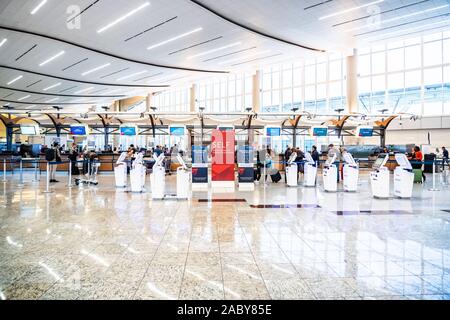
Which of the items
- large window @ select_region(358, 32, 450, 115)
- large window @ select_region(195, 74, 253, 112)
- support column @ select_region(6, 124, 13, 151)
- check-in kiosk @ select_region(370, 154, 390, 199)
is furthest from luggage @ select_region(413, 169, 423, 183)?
large window @ select_region(195, 74, 253, 112)

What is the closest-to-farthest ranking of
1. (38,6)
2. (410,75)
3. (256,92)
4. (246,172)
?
(246,172), (38,6), (410,75), (256,92)

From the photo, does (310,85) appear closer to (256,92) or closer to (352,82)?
(352,82)

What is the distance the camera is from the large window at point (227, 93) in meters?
33.0

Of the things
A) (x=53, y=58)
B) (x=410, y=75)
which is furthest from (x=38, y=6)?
(x=410, y=75)

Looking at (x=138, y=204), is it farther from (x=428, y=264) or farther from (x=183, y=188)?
(x=428, y=264)

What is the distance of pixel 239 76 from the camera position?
33344 mm

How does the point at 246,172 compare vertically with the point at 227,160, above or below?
below

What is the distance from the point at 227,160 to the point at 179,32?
8.89 meters

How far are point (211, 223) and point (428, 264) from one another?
310 cm

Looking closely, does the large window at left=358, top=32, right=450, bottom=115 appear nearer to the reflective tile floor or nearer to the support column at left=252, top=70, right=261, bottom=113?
the support column at left=252, top=70, right=261, bottom=113

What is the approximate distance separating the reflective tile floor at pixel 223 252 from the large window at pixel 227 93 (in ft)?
89.2

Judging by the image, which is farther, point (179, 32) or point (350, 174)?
point (179, 32)

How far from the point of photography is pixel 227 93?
113 feet
